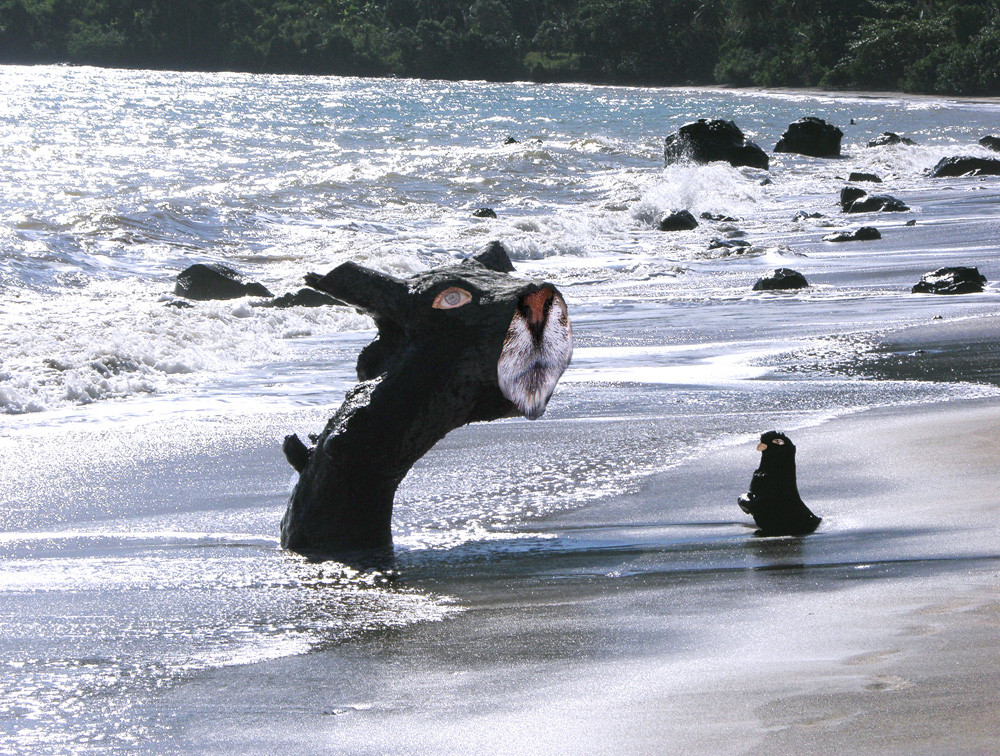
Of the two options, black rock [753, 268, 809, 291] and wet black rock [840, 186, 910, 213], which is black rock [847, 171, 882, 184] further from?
black rock [753, 268, 809, 291]

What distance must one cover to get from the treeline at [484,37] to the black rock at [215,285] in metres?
70.5

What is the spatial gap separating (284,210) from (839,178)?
42.8 ft

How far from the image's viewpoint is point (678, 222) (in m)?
17.5

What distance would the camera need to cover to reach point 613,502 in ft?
14.8

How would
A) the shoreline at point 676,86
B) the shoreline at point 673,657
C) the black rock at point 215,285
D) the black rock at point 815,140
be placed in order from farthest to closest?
the shoreline at point 676,86 → the black rock at point 815,140 → the black rock at point 215,285 → the shoreline at point 673,657

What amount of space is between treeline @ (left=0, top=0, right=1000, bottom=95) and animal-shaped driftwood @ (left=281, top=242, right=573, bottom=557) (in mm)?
76782

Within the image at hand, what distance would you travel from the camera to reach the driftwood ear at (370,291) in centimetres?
368

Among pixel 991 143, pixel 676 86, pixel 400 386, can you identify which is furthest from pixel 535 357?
pixel 676 86

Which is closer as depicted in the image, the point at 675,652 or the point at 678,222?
the point at 675,652

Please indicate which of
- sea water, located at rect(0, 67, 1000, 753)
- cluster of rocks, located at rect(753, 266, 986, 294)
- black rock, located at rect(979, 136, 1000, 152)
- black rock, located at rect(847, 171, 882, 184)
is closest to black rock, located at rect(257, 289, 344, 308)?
sea water, located at rect(0, 67, 1000, 753)

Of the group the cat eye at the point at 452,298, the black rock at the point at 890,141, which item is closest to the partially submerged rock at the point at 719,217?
the cat eye at the point at 452,298

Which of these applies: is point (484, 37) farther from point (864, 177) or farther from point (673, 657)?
point (673, 657)

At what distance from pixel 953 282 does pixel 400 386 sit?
23.3ft

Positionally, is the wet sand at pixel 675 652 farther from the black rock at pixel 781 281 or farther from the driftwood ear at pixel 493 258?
the black rock at pixel 781 281
